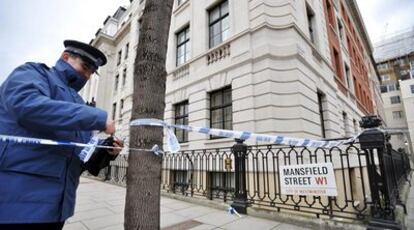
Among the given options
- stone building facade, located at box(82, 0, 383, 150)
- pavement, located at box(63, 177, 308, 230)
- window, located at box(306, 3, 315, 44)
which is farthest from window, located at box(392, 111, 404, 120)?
pavement, located at box(63, 177, 308, 230)

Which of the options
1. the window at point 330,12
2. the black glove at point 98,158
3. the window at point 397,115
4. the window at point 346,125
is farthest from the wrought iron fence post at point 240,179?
the window at point 397,115

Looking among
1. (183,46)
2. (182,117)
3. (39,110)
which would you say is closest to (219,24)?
(183,46)

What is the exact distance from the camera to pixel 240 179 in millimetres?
5605

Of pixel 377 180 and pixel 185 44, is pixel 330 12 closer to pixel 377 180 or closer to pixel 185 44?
pixel 185 44

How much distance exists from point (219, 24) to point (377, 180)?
8965 mm

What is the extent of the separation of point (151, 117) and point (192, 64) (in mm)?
9005

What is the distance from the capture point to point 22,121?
1.50 m

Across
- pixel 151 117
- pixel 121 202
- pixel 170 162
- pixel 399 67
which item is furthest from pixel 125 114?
pixel 399 67

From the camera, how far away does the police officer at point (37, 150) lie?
56.3 inches

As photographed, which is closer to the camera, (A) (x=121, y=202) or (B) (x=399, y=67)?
(A) (x=121, y=202)

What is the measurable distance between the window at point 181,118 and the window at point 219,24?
325 cm

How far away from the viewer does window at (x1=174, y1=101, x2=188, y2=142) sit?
10727 millimetres

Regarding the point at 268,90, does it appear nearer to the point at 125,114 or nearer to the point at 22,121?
the point at 22,121

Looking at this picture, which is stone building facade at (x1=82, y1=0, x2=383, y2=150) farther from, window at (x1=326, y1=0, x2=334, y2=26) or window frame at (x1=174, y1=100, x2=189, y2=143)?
window at (x1=326, y1=0, x2=334, y2=26)
